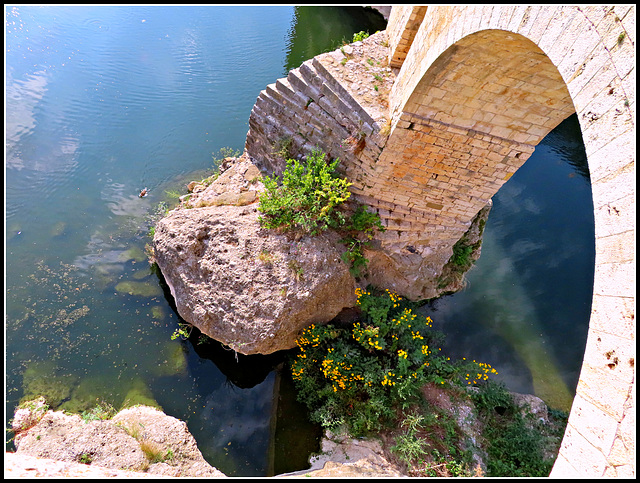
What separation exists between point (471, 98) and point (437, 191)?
1.34 meters

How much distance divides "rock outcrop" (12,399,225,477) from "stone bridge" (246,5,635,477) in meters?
3.37

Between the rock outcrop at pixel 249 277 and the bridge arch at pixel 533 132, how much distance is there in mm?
1190

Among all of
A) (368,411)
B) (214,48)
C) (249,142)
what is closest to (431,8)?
(249,142)

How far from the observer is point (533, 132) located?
3.76 metres

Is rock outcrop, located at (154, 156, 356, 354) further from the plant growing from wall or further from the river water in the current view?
the river water

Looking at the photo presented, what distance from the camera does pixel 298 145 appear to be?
16.6ft

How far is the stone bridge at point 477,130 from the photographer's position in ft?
5.30

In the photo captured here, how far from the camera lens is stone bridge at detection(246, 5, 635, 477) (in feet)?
5.30

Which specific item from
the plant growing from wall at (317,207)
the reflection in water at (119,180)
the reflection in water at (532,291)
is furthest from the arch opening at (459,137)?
the reflection in water at (119,180)

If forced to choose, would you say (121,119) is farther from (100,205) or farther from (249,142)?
(249,142)

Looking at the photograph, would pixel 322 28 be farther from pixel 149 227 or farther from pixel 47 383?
pixel 47 383

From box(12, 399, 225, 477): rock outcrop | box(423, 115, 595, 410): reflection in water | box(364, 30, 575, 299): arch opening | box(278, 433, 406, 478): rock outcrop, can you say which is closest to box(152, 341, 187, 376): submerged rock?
box(12, 399, 225, 477): rock outcrop

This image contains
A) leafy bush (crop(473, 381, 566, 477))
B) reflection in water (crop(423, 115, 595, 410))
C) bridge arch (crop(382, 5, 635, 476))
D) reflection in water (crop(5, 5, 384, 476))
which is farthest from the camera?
reflection in water (crop(423, 115, 595, 410))

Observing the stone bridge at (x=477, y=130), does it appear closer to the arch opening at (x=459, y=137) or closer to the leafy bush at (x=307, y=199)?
the arch opening at (x=459, y=137)
